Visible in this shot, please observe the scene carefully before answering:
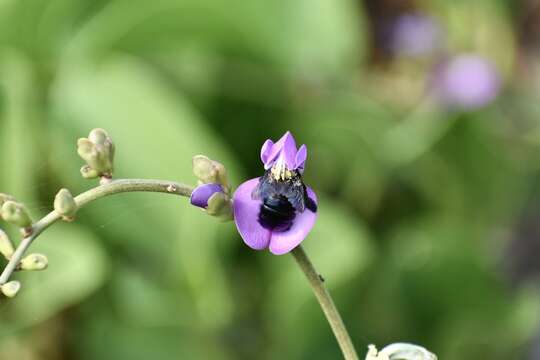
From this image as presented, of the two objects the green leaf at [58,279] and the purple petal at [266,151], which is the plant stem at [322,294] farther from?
the green leaf at [58,279]

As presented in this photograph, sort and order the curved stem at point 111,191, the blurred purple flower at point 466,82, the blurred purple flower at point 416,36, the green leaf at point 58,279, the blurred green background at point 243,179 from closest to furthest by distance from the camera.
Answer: the curved stem at point 111,191
the green leaf at point 58,279
the blurred green background at point 243,179
the blurred purple flower at point 466,82
the blurred purple flower at point 416,36

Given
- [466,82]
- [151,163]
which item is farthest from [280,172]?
[466,82]

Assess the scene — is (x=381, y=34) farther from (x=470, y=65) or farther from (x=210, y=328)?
(x=210, y=328)

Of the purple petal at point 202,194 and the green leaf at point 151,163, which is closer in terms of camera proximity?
the purple petal at point 202,194

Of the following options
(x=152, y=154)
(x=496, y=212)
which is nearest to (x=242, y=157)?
(x=152, y=154)

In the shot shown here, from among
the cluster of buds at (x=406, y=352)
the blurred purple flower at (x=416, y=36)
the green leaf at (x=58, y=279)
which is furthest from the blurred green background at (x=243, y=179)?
the cluster of buds at (x=406, y=352)

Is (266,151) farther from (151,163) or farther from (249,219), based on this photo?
(151,163)
